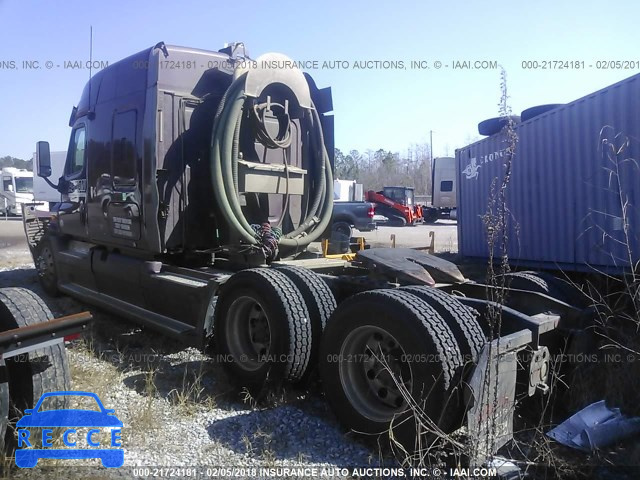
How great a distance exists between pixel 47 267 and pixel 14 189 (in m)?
26.4

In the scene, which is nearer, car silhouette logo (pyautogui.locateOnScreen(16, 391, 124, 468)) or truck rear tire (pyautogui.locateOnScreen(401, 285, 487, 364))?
car silhouette logo (pyautogui.locateOnScreen(16, 391, 124, 468))

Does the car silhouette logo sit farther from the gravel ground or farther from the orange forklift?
the orange forklift

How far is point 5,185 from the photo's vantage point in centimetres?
3041

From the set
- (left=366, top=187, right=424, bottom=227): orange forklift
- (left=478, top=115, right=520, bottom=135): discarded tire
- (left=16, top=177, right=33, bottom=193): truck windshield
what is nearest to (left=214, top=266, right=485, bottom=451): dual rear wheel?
(left=478, top=115, right=520, bottom=135): discarded tire

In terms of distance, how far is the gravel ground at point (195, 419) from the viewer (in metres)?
3.26

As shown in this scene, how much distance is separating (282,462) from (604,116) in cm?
564

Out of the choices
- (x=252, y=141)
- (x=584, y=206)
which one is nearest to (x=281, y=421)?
(x=252, y=141)

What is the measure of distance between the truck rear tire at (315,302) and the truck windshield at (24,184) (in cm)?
3197

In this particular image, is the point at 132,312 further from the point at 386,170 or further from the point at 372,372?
the point at 386,170

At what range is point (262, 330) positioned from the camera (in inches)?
176

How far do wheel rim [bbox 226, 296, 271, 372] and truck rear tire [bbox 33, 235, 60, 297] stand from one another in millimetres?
4685

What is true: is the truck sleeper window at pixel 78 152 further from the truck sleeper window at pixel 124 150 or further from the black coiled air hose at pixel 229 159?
the black coiled air hose at pixel 229 159

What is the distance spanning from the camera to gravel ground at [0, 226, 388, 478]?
326cm

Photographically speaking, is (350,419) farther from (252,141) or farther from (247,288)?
(252,141)
